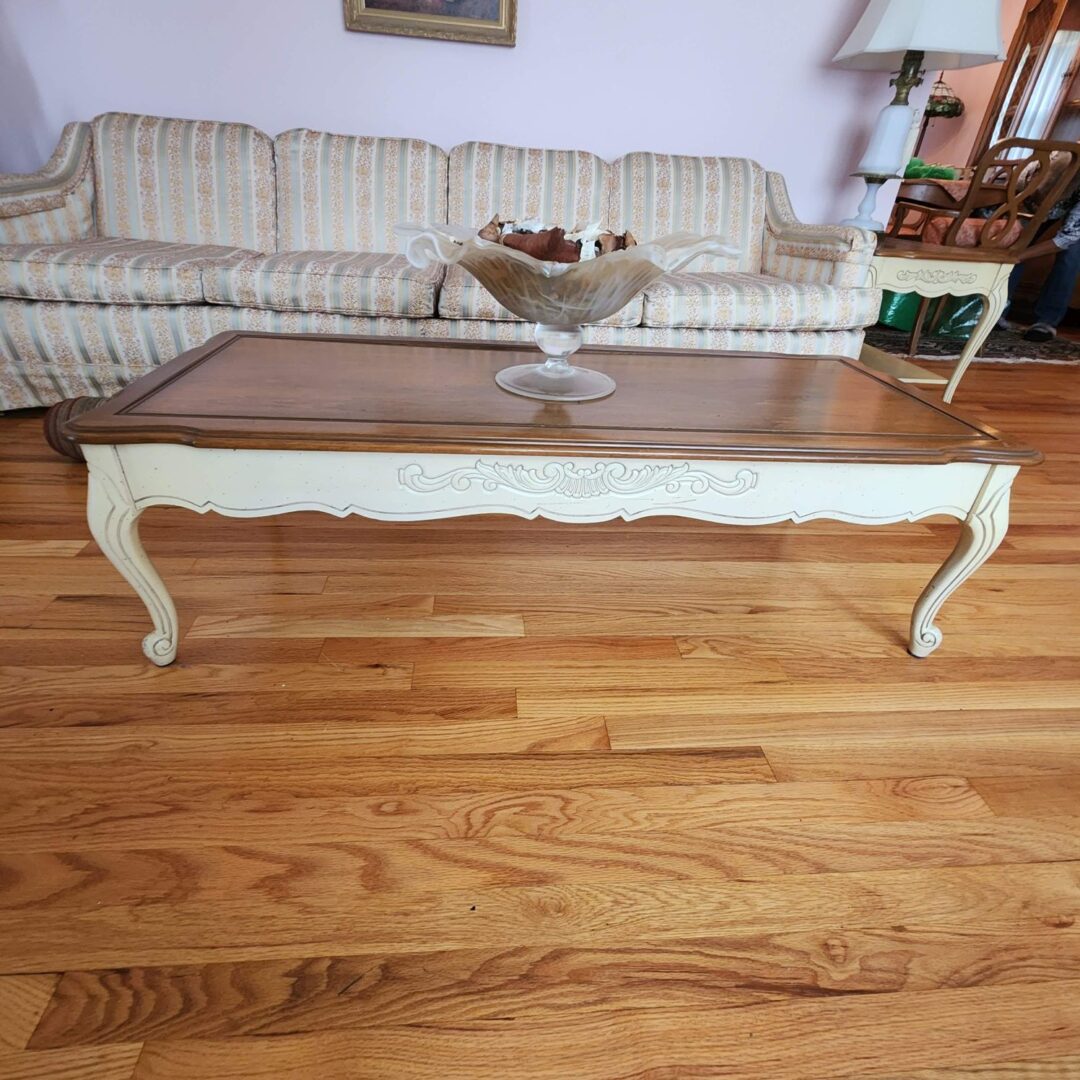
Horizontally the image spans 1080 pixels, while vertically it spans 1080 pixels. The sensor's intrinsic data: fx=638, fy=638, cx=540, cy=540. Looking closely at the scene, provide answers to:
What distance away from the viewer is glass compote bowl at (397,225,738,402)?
0.95m

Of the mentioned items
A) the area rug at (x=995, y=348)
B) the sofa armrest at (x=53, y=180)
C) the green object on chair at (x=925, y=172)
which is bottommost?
the area rug at (x=995, y=348)

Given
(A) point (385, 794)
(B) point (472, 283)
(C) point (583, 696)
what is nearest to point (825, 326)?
(B) point (472, 283)

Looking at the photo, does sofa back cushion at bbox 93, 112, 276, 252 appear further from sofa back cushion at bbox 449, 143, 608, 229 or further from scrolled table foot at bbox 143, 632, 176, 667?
scrolled table foot at bbox 143, 632, 176, 667

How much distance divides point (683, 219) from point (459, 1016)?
2.62m

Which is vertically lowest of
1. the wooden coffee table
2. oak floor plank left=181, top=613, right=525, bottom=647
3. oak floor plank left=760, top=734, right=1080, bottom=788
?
oak floor plank left=181, top=613, right=525, bottom=647

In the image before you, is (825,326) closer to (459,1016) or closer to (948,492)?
(948,492)

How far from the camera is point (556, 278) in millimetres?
964

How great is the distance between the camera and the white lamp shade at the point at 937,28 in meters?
2.20

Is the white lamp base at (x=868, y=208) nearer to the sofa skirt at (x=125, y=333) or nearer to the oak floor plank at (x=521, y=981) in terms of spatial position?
the sofa skirt at (x=125, y=333)

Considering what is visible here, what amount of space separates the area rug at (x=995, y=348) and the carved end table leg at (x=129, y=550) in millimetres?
3394

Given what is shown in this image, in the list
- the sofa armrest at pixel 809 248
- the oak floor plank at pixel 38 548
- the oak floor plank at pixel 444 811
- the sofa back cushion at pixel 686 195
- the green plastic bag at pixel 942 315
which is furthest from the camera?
the green plastic bag at pixel 942 315

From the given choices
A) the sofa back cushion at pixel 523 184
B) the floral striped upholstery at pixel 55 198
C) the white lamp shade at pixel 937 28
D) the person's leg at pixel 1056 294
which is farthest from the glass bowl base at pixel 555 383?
the person's leg at pixel 1056 294

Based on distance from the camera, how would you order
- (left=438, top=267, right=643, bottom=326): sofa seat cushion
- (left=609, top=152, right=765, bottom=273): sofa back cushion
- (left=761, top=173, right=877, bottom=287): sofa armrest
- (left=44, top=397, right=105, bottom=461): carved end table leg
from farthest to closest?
(left=609, top=152, right=765, bottom=273): sofa back cushion < (left=761, top=173, right=877, bottom=287): sofa armrest < (left=438, top=267, right=643, bottom=326): sofa seat cushion < (left=44, top=397, right=105, bottom=461): carved end table leg

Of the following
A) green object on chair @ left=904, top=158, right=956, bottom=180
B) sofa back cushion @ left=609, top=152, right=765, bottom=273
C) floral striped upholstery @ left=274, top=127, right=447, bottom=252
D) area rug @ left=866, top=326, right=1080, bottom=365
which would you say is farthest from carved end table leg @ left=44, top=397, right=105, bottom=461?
green object on chair @ left=904, top=158, right=956, bottom=180
